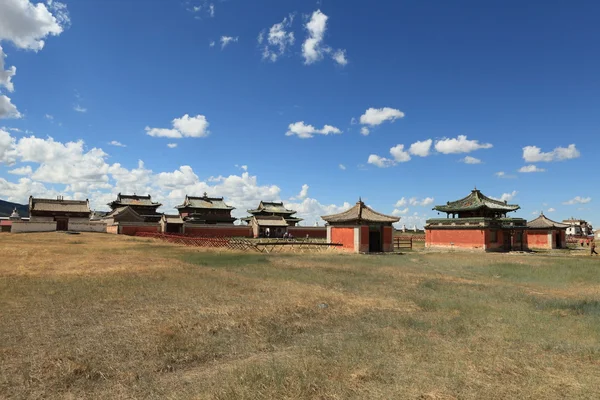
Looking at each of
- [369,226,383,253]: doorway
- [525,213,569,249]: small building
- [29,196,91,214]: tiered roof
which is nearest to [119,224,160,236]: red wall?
[29,196,91,214]: tiered roof

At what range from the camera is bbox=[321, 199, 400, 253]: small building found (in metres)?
36.3

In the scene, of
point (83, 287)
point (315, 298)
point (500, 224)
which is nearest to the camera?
point (315, 298)

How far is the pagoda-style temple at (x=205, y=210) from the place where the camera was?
65.2 m

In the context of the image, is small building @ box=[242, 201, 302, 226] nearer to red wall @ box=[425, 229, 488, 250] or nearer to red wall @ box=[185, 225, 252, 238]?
red wall @ box=[185, 225, 252, 238]

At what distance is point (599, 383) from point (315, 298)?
329 inches

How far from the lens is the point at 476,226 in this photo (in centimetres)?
4125

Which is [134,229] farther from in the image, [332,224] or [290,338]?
[290,338]

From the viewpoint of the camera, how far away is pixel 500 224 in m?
42.8

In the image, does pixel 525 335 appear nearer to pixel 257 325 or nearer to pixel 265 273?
pixel 257 325

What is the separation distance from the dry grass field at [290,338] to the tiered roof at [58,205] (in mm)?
48165

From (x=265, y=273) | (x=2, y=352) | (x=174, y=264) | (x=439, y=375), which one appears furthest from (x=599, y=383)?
(x=174, y=264)

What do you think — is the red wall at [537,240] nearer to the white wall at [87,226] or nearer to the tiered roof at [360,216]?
the tiered roof at [360,216]

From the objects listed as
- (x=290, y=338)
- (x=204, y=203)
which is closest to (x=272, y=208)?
(x=204, y=203)

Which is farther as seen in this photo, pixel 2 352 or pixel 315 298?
pixel 315 298
